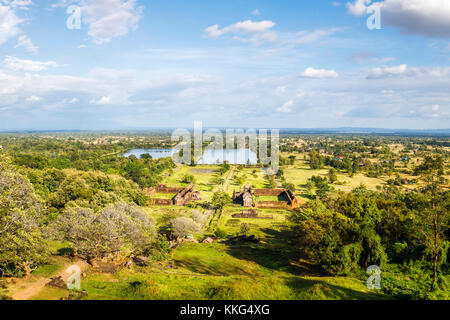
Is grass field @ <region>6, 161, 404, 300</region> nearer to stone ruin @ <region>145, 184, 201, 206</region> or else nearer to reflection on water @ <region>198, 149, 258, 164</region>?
stone ruin @ <region>145, 184, 201, 206</region>

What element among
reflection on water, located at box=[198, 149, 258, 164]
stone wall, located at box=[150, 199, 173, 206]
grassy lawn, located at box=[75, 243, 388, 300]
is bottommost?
stone wall, located at box=[150, 199, 173, 206]

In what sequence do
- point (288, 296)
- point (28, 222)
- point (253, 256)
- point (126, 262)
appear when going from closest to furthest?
point (288, 296) → point (28, 222) → point (126, 262) → point (253, 256)

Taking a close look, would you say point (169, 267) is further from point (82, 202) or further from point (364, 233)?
point (364, 233)

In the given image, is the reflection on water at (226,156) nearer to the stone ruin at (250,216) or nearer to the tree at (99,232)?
the stone ruin at (250,216)

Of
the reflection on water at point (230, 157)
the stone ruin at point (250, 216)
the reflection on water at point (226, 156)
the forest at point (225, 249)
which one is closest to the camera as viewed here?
the forest at point (225, 249)

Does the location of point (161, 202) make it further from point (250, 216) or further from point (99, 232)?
point (99, 232)

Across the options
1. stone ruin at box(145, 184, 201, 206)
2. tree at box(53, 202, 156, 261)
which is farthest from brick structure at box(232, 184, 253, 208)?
tree at box(53, 202, 156, 261)

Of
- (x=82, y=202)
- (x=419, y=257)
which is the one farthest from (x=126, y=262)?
(x=419, y=257)

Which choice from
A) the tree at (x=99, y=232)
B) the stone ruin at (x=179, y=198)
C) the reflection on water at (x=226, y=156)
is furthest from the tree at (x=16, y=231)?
the reflection on water at (x=226, y=156)
